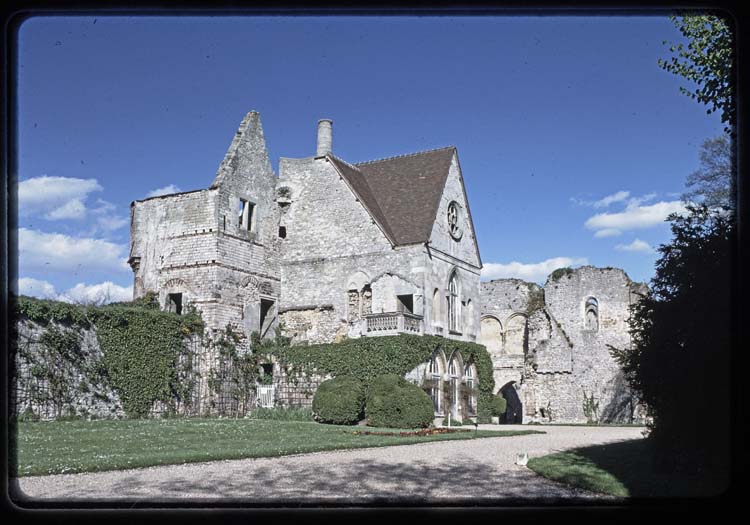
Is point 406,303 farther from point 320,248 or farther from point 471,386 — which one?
point 471,386

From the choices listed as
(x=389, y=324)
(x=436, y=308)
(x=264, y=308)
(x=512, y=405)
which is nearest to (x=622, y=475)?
(x=389, y=324)

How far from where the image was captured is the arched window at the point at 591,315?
123ft

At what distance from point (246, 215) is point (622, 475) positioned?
69.8 ft

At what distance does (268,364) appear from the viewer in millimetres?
29438

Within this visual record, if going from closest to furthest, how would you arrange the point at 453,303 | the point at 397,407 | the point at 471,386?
the point at 397,407, the point at 471,386, the point at 453,303

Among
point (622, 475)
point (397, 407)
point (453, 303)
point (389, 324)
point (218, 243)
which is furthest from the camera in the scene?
point (453, 303)

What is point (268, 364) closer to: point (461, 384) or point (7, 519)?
point (461, 384)

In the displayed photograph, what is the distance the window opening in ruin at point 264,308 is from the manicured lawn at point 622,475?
17.7 metres

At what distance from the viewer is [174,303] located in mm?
28328

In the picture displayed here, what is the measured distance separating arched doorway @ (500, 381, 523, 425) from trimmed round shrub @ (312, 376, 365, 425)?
59.9 feet

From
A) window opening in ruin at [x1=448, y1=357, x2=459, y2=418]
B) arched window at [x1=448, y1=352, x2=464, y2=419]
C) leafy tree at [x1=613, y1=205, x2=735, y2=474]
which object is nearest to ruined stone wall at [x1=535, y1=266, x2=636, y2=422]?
arched window at [x1=448, y1=352, x2=464, y2=419]

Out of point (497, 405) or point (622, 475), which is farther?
point (497, 405)

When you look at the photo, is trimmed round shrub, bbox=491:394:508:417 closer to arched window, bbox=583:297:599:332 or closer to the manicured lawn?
arched window, bbox=583:297:599:332

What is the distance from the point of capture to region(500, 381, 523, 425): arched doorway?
133 ft
